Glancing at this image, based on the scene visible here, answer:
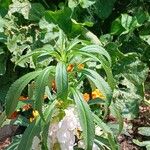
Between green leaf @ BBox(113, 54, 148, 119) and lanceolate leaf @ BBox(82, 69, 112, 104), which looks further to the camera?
green leaf @ BBox(113, 54, 148, 119)

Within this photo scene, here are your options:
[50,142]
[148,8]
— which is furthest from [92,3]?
[50,142]

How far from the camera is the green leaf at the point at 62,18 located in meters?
3.81

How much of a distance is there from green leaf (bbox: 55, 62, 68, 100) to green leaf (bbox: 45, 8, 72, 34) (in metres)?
1.60

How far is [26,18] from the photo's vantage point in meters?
3.94

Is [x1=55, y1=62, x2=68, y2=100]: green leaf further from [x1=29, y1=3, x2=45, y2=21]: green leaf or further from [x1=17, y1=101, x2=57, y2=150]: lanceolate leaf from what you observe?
[x1=29, y1=3, x2=45, y2=21]: green leaf

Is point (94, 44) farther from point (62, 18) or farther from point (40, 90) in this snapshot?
point (40, 90)

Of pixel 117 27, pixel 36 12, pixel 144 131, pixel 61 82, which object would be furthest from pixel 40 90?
pixel 117 27

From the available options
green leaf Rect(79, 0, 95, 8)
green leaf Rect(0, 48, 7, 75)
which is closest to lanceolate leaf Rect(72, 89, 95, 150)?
green leaf Rect(0, 48, 7, 75)

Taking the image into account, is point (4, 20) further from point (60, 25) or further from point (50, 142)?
point (50, 142)

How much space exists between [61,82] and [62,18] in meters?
1.71

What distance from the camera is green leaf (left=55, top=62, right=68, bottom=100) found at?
2186mm

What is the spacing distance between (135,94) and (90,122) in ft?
5.17

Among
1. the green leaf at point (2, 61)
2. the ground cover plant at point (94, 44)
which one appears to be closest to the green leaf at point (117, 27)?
the ground cover plant at point (94, 44)

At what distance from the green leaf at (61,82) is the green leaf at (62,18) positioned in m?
1.60
